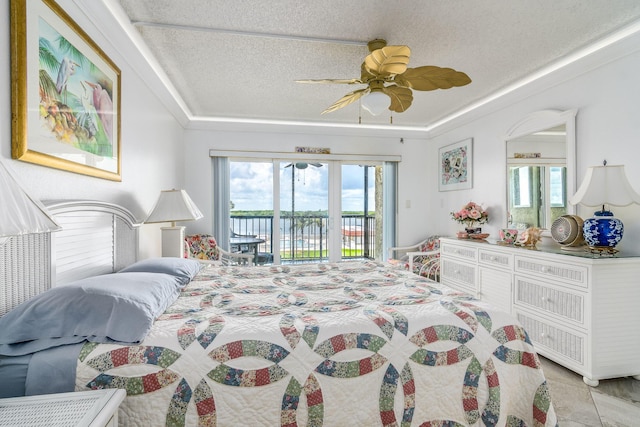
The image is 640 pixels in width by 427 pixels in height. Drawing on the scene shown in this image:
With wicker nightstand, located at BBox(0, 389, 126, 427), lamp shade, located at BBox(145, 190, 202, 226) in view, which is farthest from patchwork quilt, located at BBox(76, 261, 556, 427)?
lamp shade, located at BBox(145, 190, 202, 226)

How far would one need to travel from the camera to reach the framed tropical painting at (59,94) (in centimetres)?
134

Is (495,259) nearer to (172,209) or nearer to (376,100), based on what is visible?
(376,100)

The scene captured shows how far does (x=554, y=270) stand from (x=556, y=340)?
54 centimetres

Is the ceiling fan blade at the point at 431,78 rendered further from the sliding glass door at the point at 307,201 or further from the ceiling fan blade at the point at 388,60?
the sliding glass door at the point at 307,201

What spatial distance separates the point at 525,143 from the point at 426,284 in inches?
87.5

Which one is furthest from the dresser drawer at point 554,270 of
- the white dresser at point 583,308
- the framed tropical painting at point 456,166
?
the framed tropical painting at point 456,166

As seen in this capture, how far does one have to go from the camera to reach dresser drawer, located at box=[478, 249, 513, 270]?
2.93m

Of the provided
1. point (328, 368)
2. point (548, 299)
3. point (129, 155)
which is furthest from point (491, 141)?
point (129, 155)

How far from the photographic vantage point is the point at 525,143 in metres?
3.32

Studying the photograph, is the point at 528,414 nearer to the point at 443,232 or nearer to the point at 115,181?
the point at 115,181

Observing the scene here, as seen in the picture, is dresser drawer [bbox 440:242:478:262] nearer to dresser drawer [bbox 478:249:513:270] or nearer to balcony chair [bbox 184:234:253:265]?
dresser drawer [bbox 478:249:513:270]

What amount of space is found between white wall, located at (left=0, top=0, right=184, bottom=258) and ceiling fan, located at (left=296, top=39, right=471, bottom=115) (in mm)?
1417

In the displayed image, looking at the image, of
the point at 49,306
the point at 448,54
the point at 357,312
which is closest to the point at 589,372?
the point at 357,312

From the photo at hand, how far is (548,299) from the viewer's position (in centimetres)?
249
